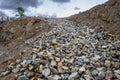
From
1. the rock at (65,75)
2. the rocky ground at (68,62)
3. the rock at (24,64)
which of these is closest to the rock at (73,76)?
the rocky ground at (68,62)

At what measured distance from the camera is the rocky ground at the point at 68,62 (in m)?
9.95

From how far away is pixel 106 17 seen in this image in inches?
866

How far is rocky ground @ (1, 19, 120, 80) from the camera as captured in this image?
995 centimetres

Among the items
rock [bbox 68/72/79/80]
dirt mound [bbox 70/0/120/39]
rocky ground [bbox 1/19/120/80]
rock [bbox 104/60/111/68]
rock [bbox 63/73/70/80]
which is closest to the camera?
rock [bbox 68/72/79/80]

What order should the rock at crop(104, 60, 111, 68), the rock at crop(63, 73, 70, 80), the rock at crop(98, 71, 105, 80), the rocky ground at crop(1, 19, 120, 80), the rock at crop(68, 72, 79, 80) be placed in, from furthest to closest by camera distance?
the rock at crop(104, 60, 111, 68), the rocky ground at crop(1, 19, 120, 80), the rock at crop(98, 71, 105, 80), the rock at crop(63, 73, 70, 80), the rock at crop(68, 72, 79, 80)

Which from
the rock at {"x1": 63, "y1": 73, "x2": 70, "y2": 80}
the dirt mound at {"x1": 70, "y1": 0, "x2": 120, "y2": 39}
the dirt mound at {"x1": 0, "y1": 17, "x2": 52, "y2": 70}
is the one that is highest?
the dirt mound at {"x1": 70, "y1": 0, "x2": 120, "y2": 39}

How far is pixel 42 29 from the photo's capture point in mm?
18984

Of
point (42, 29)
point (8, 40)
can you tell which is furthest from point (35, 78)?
point (8, 40)

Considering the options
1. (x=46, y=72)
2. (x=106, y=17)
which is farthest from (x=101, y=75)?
(x=106, y=17)

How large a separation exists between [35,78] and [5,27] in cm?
1475

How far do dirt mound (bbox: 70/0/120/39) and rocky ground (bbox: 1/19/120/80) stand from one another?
159 inches

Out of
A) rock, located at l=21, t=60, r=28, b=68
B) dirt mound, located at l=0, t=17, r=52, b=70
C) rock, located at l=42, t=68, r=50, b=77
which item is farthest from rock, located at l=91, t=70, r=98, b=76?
dirt mound, located at l=0, t=17, r=52, b=70

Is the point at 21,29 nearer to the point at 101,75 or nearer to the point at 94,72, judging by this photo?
the point at 94,72

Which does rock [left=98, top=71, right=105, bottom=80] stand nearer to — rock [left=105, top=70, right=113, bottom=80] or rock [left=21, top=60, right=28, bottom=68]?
rock [left=105, top=70, right=113, bottom=80]
